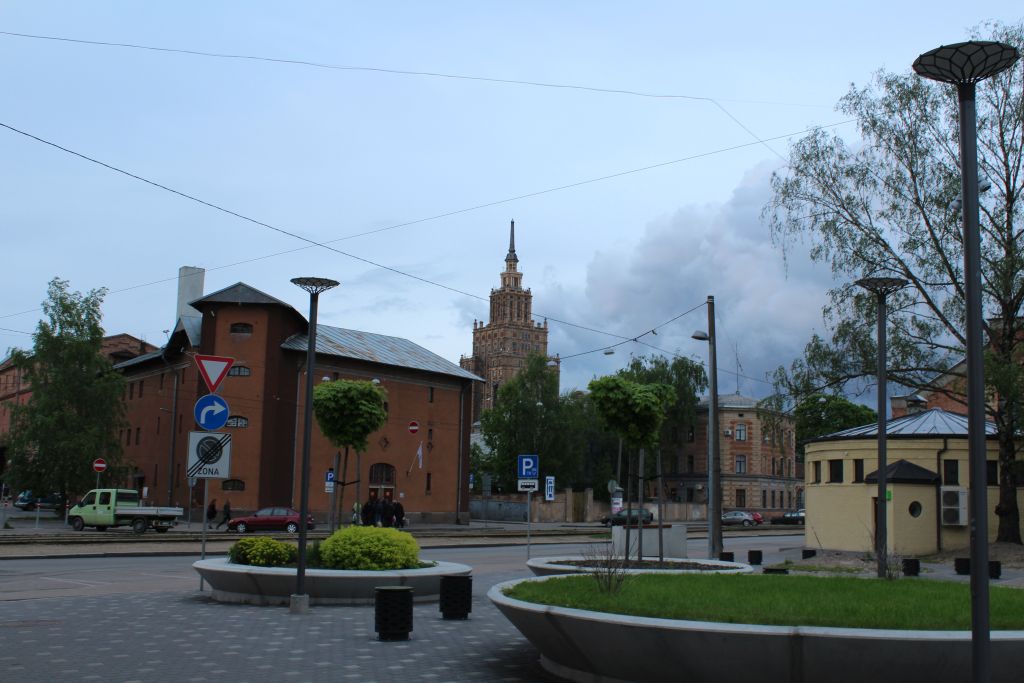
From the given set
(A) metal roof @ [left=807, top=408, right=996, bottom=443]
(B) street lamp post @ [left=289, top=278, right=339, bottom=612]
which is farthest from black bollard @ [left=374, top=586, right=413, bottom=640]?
(A) metal roof @ [left=807, top=408, right=996, bottom=443]

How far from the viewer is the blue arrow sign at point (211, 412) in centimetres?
1591

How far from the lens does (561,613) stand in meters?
8.71

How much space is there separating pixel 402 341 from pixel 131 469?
1955 centimetres

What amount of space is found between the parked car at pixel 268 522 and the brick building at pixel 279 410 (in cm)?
617

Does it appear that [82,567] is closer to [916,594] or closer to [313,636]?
[313,636]

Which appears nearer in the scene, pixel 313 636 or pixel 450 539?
pixel 313 636

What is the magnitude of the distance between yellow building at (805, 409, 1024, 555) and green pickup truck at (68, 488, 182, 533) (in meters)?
27.1

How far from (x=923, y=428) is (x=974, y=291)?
30.3 metres

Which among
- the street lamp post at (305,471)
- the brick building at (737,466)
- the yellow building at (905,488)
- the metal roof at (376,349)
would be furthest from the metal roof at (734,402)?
the street lamp post at (305,471)

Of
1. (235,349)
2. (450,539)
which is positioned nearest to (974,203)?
(450,539)

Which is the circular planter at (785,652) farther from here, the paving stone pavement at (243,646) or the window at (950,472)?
the window at (950,472)

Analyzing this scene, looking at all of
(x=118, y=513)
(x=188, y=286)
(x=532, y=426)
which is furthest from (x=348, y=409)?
(x=532, y=426)

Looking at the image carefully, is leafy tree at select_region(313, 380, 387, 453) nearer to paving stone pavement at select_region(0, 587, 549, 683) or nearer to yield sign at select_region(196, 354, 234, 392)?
yield sign at select_region(196, 354, 234, 392)

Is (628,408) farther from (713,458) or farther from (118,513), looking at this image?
(118,513)
